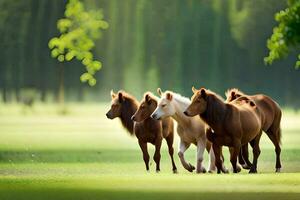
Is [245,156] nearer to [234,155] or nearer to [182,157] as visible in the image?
[182,157]

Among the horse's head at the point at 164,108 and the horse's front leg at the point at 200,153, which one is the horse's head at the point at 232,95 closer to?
the horse's front leg at the point at 200,153

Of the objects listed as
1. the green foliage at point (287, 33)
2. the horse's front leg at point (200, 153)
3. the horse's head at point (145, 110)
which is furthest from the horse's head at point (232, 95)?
the green foliage at point (287, 33)

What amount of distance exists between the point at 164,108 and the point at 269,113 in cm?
299

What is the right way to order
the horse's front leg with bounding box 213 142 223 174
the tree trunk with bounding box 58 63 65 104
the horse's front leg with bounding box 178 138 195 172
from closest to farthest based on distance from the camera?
the horse's front leg with bounding box 213 142 223 174
the horse's front leg with bounding box 178 138 195 172
the tree trunk with bounding box 58 63 65 104

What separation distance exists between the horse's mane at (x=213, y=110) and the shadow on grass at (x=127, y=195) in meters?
3.50

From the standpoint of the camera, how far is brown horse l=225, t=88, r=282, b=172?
2548 centimetres

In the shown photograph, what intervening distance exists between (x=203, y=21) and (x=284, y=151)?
78.5ft

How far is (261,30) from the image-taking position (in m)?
52.5

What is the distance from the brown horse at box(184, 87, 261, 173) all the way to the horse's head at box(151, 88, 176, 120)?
893 millimetres

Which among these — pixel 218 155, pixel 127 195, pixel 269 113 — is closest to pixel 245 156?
pixel 269 113

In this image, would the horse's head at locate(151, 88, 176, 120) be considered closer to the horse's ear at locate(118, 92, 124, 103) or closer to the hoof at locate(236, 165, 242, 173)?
the hoof at locate(236, 165, 242, 173)

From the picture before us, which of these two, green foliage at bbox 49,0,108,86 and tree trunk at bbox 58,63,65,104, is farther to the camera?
tree trunk at bbox 58,63,65,104

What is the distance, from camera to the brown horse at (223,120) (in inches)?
910

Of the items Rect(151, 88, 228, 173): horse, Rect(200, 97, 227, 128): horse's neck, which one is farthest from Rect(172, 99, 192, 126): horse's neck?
Rect(200, 97, 227, 128): horse's neck
